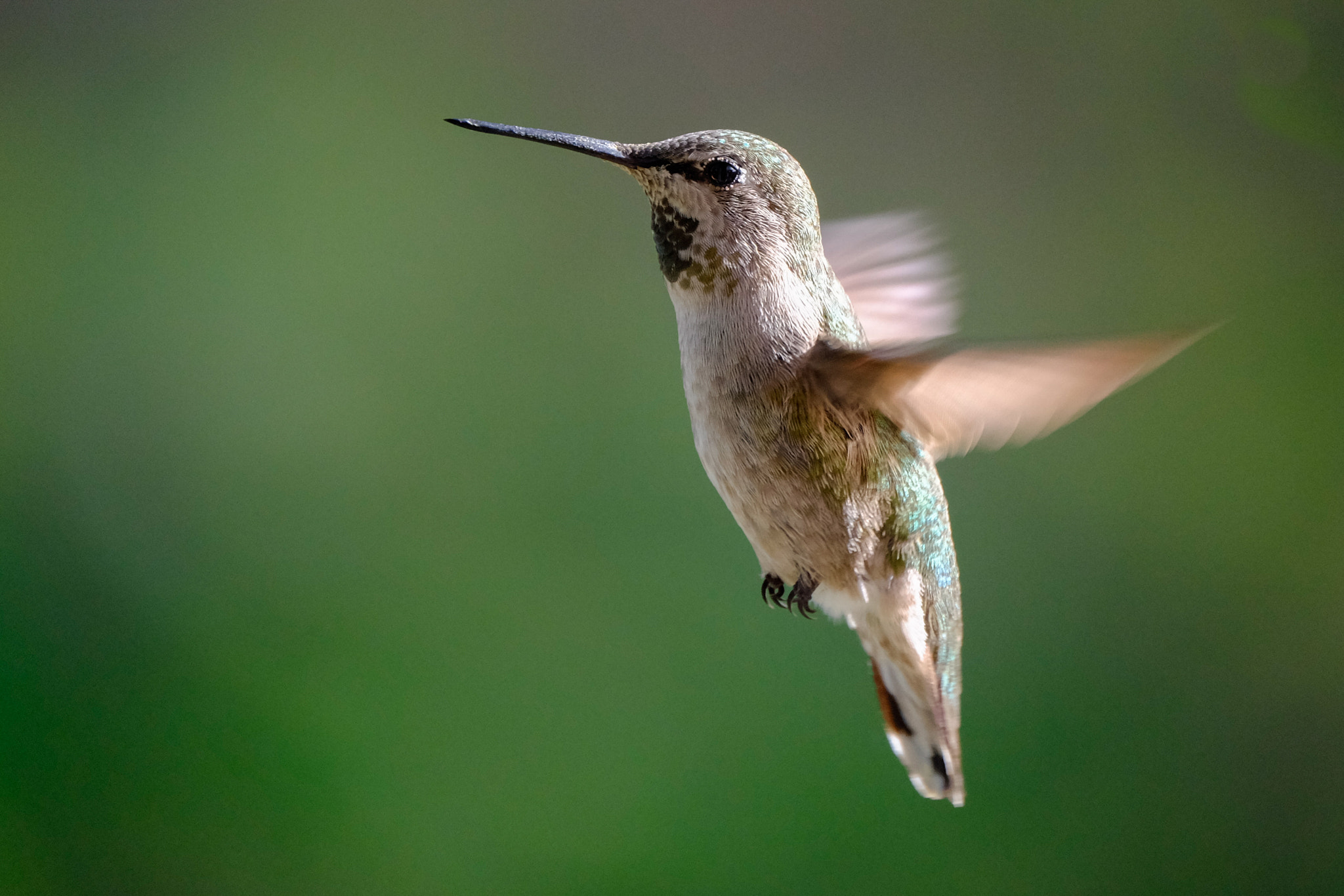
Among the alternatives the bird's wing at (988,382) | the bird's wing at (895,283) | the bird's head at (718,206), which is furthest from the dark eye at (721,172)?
the bird's wing at (895,283)

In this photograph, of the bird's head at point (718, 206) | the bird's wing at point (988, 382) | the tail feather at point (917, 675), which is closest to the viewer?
the bird's wing at point (988, 382)

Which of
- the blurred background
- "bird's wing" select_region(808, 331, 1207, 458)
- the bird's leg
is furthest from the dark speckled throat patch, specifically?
the blurred background

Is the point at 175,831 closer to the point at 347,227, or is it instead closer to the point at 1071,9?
the point at 347,227

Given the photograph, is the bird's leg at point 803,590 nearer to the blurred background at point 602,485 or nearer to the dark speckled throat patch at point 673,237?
the dark speckled throat patch at point 673,237

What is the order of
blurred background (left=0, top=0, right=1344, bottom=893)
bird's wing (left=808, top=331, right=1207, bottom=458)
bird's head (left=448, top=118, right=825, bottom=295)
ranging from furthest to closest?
1. blurred background (left=0, top=0, right=1344, bottom=893)
2. bird's head (left=448, top=118, right=825, bottom=295)
3. bird's wing (left=808, top=331, right=1207, bottom=458)

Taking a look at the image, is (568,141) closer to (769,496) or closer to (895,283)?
(769,496)

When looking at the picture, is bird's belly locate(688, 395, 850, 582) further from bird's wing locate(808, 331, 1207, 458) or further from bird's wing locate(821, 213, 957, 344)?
bird's wing locate(821, 213, 957, 344)

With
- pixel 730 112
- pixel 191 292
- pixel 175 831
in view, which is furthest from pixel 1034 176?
pixel 175 831
